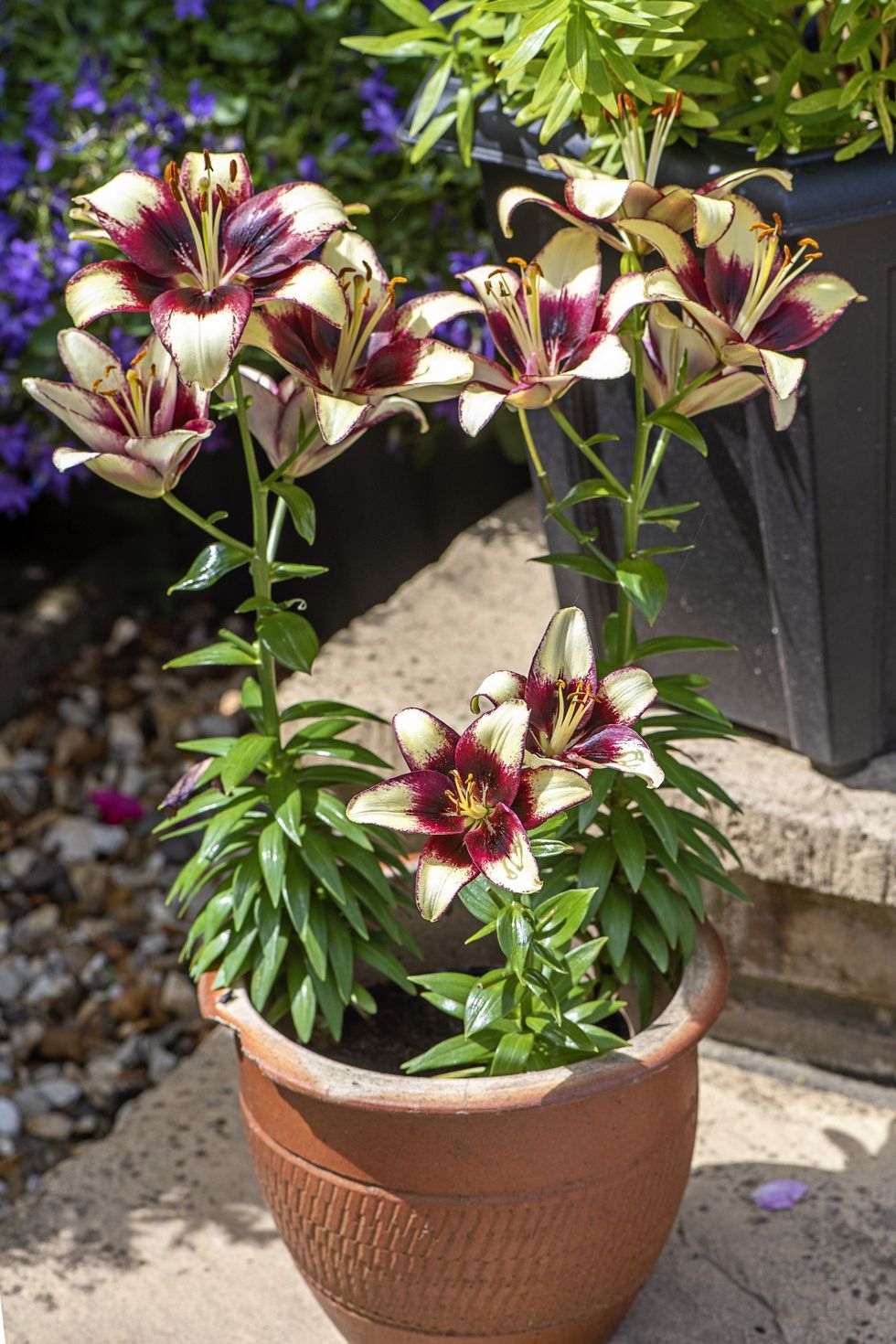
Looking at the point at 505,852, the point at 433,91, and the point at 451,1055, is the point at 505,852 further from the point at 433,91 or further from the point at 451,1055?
the point at 433,91

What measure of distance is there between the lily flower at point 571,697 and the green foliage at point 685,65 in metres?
0.42

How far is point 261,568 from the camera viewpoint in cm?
129

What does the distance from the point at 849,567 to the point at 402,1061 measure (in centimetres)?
64

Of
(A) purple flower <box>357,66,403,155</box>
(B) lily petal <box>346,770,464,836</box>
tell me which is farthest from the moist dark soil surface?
(A) purple flower <box>357,66,403,155</box>

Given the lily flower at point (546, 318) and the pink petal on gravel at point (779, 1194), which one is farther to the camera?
the pink petal on gravel at point (779, 1194)

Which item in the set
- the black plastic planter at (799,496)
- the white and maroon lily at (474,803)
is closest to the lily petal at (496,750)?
the white and maroon lily at (474,803)

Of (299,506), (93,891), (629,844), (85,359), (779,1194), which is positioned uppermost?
(85,359)

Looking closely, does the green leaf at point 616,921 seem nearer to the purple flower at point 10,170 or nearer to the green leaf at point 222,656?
the green leaf at point 222,656

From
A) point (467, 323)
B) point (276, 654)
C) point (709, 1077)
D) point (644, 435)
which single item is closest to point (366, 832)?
point (276, 654)

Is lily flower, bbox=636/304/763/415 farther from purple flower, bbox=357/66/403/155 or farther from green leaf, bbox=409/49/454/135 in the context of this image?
purple flower, bbox=357/66/403/155

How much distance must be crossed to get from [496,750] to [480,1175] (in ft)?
1.19

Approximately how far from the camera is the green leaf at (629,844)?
4.36ft

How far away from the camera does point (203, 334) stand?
1.08 meters

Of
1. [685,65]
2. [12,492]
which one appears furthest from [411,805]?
[12,492]
